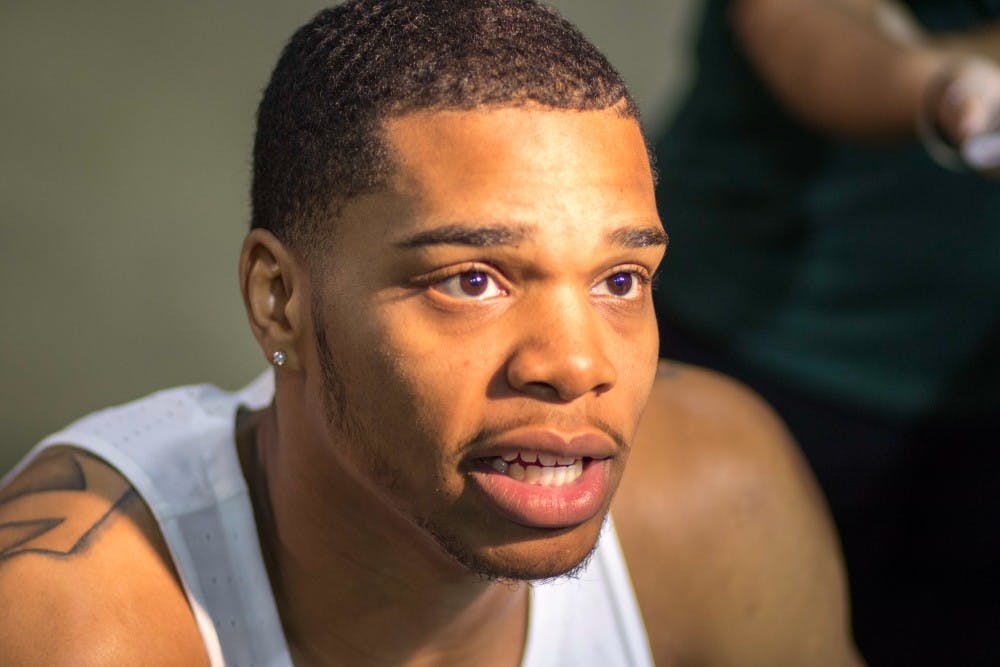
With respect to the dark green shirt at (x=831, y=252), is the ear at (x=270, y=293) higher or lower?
higher

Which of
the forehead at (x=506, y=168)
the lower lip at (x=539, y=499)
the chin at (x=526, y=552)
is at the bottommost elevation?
the chin at (x=526, y=552)

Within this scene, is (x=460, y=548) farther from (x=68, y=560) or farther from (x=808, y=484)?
(x=808, y=484)

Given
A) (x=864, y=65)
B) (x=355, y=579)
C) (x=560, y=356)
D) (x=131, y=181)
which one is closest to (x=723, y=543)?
(x=355, y=579)

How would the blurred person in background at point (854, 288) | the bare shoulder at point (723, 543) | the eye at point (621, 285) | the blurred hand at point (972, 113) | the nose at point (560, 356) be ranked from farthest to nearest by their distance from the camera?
the blurred person in background at point (854, 288), the blurred hand at point (972, 113), the bare shoulder at point (723, 543), the eye at point (621, 285), the nose at point (560, 356)

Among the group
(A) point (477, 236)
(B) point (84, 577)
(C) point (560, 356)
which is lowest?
(B) point (84, 577)

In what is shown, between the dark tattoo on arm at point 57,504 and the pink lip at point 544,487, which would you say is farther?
the dark tattoo on arm at point 57,504

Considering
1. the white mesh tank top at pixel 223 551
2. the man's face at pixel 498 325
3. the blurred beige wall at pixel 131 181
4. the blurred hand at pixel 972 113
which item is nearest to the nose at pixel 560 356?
the man's face at pixel 498 325

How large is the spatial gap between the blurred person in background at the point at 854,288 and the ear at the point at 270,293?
3.52ft

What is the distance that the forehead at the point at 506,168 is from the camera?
132cm

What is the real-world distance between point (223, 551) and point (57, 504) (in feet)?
0.65

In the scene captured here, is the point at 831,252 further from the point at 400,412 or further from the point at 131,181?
the point at 131,181

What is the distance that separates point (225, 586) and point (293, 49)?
63 cm

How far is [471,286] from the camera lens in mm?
1348

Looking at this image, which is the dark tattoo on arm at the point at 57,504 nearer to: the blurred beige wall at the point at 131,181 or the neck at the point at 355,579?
the neck at the point at 355,579
